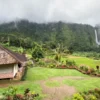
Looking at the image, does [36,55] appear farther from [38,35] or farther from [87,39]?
[87,39]

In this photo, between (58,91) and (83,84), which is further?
(83,84)

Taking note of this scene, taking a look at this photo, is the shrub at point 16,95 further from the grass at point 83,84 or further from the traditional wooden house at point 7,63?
the grass at point 83,84

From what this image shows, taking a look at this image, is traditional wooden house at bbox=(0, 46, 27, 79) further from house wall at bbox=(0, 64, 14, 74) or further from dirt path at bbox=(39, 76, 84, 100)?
dirt path at bbox=(39, 76, 84, 100)

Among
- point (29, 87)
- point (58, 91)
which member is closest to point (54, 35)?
point (29, 87)

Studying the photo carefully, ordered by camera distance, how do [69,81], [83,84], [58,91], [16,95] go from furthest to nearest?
[69,81]
[83,84]
[58,91]
[16,95]

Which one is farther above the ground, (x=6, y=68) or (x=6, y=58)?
(x=6, y=58)

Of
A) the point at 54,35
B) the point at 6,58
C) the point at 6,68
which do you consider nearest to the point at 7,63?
the point at 6,58

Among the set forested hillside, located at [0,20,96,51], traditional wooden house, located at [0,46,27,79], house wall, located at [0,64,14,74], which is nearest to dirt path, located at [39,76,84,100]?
traditional wooden house, located at [0,46,27,79]

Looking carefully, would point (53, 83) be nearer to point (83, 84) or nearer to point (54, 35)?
point (83, 84)

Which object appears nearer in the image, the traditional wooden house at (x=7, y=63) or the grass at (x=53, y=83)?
the grass at (x=53, y=83)

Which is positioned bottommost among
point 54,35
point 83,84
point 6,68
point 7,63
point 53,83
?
point 83,84

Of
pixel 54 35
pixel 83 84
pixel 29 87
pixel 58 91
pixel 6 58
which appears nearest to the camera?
pixel 58 91

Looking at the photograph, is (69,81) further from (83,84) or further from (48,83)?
(48,83)

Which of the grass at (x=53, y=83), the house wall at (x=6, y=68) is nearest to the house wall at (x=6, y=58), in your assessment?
the house wall at (x=6, y=68)
